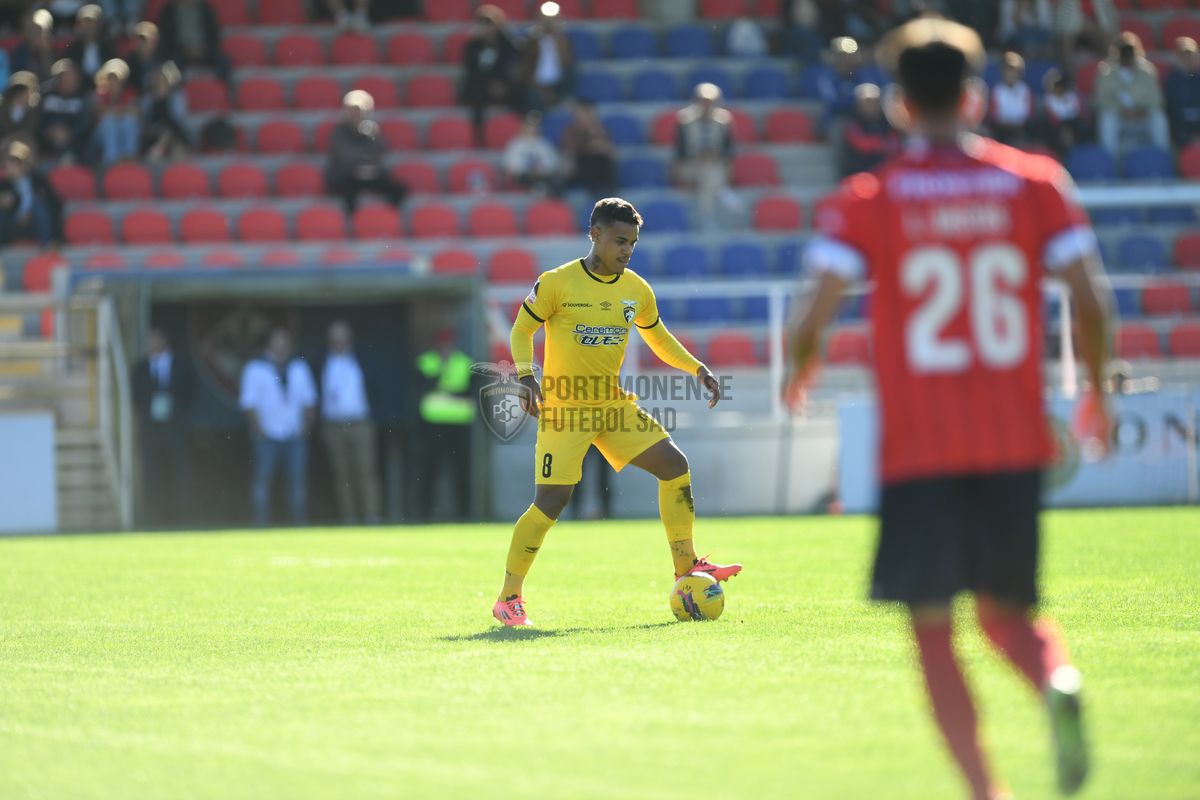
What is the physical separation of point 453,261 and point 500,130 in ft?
12.9

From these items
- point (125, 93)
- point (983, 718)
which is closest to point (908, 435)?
point (983, 718)

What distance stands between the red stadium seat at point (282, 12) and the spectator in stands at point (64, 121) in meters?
4.32

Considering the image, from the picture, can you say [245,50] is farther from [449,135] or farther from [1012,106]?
[1012,106]

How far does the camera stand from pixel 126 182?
24453 mm

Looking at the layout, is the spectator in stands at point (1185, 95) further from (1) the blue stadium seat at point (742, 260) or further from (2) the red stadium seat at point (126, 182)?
(2) the red stadium seat at point (126, 182)

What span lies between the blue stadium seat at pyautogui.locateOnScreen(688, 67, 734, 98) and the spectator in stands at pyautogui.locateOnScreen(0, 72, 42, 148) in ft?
31.4

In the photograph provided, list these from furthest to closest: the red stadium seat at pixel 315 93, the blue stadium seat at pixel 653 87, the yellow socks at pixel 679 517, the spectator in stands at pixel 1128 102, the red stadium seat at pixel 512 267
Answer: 1. the blue stadium seat at pixel 653 87
2. the red stadium seat at pixel 315 93
3. the spectator in stands at pixel 1128 102
4. the red stadium seat at pixel 512 267
5. the yellow socks at pixel 679 517

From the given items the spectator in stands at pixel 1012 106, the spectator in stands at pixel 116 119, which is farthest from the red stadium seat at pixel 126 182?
the spectator in stands at pixel 1012 106

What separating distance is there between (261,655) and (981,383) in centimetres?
471

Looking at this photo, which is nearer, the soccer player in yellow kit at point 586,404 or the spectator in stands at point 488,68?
the soccer player in yellow kit at point 586,404

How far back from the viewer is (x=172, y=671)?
8.01 meters

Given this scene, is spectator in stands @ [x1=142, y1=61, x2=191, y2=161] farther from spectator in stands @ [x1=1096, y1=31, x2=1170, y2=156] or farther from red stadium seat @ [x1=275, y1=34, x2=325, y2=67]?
spectator in stands @ [x1=1096, y1=31, x2=1170, y2=156]

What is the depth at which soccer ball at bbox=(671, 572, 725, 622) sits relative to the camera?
9.55 m

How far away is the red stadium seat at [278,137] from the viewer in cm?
2564
